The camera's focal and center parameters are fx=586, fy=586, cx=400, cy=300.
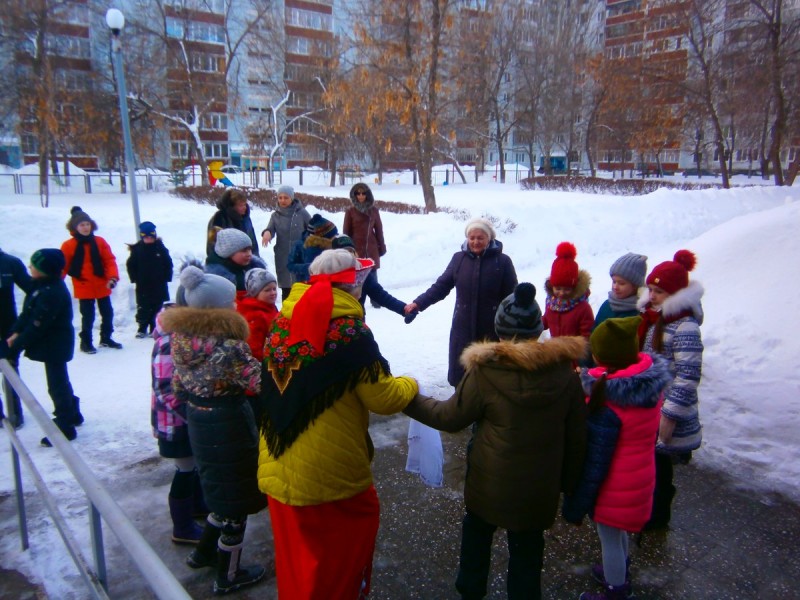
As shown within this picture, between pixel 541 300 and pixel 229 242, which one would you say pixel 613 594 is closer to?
pixel 229 242

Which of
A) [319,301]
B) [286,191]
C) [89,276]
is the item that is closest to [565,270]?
[319,301]

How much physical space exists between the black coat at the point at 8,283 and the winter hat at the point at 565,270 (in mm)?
4413

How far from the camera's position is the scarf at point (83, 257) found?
6922mm

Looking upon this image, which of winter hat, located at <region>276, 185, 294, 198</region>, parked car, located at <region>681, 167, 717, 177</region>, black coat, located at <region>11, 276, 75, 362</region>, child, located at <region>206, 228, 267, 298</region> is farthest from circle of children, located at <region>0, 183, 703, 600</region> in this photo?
parked car, located at <region>681, 167, 717, 177</region>

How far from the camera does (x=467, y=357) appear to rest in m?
2.53

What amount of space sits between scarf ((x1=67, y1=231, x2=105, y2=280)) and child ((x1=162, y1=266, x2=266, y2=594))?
472cm

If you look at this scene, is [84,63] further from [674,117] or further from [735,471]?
[735,471]

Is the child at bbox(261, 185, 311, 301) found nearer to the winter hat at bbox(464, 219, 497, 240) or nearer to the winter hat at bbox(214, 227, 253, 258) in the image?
the winter hat at bbox(214, 227, 253, 258)

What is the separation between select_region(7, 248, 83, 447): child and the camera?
15.0 feet

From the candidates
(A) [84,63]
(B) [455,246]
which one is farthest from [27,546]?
(A) [84,63]

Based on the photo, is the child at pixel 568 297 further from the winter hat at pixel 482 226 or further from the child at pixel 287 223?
the child at pixel 287 223

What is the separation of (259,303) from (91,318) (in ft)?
14.9

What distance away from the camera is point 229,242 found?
4.33 m

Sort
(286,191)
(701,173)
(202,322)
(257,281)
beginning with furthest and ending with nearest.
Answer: (701,173), (286,191), (257,281), (202,322)
